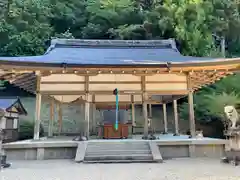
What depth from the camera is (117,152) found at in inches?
323

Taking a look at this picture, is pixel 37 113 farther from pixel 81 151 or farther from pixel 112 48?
pixel 112 48

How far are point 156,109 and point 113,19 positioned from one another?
839 centimetres

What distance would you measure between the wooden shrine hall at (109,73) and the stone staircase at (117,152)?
1051 mm

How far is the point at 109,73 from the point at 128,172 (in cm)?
484

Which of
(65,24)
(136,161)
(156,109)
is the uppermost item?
(65,24)

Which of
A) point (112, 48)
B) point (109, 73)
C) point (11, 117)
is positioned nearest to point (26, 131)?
point (11, 117)

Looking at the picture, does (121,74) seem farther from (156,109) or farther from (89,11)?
(89,11)

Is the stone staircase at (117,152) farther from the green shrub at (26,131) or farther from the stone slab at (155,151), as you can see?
the green shrub at (26,131)

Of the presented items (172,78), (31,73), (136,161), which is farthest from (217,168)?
(31,73)

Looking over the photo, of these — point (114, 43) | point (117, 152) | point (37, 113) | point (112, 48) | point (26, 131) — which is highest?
point (114, 43)

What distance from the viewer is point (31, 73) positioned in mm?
9930

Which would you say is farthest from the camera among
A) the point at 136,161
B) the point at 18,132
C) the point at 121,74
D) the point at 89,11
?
the point at 89,11

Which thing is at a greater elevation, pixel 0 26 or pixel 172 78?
pixel 0 26

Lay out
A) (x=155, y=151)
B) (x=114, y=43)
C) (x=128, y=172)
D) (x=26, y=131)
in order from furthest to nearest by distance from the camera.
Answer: (x=26, y=131), (x=114, y=43), (x=155, y=151), (x=128, y=172)
